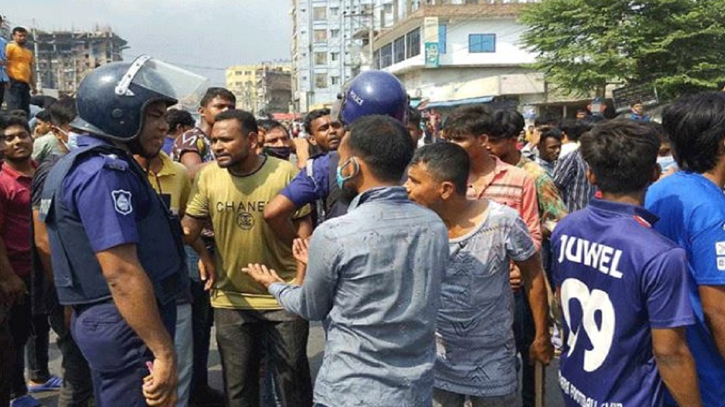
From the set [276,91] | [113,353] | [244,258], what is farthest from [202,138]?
[276,91]

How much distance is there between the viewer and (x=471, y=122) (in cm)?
350

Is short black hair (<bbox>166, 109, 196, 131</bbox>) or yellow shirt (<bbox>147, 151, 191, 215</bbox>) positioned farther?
short black hair (<bbox>166, 109, 196, 131</bbox>)

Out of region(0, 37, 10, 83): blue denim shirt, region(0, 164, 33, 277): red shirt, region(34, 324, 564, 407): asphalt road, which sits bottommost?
region(34, 324, 564, 407): asphalt road

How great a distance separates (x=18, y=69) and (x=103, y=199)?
981cm

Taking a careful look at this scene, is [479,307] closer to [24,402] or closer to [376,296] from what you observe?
[376,296]

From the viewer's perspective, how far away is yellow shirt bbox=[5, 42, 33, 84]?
1062cm

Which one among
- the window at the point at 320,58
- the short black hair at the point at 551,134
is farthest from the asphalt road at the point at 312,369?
the window at the point at 320,58

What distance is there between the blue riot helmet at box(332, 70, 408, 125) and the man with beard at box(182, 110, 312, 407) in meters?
0.54

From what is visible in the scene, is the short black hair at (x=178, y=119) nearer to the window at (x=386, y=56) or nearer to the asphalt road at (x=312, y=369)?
the asphalt road at (x=312, y=369)

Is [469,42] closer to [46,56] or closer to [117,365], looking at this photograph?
[117,365]

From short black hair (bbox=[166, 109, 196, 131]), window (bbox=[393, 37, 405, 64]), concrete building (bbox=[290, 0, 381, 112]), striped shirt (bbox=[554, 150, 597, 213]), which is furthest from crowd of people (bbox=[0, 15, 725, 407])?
concrete building (bbox=[290, 0, 381, 112])

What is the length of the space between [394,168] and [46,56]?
487 ft

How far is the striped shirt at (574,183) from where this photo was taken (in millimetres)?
5746

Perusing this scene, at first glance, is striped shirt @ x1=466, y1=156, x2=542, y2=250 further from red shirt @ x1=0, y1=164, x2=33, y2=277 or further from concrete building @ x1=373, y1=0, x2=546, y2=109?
concrete building @ x1=373, y1=0, x2=546, y2=109
